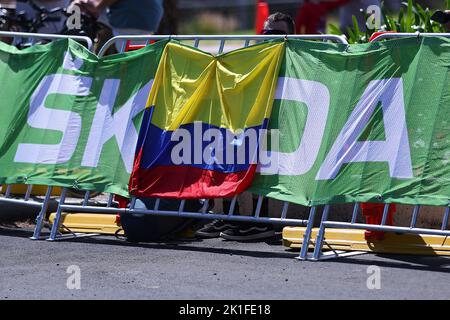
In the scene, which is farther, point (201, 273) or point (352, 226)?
point (352, 226)

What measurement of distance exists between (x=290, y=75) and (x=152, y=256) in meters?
1.88

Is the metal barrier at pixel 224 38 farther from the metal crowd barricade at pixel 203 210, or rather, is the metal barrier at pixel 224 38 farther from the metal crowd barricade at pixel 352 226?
the metal crowd barricade at pixel 352 226

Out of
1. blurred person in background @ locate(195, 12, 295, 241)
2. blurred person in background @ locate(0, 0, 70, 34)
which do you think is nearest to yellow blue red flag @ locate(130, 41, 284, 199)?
blurred person in background @ locate(195, 12, 295, 241)

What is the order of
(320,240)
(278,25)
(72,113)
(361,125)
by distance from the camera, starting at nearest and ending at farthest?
(361,125), (320,240), (72,113), (278,25)

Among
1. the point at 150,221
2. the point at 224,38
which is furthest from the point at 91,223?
the point at 224,38

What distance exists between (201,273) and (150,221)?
161 centimetres

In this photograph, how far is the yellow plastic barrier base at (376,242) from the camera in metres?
8.81

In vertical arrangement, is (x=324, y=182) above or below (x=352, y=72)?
below

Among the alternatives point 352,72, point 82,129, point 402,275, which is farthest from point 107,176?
point 402,275

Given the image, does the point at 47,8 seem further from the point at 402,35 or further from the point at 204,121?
the point at 402,35

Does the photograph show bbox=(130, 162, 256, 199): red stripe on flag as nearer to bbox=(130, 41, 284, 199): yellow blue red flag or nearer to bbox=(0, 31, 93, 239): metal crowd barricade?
bbox=(130, 41, 284, 199): yellow blue red flag

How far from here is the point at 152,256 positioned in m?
9.00

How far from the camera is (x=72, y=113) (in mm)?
10133
